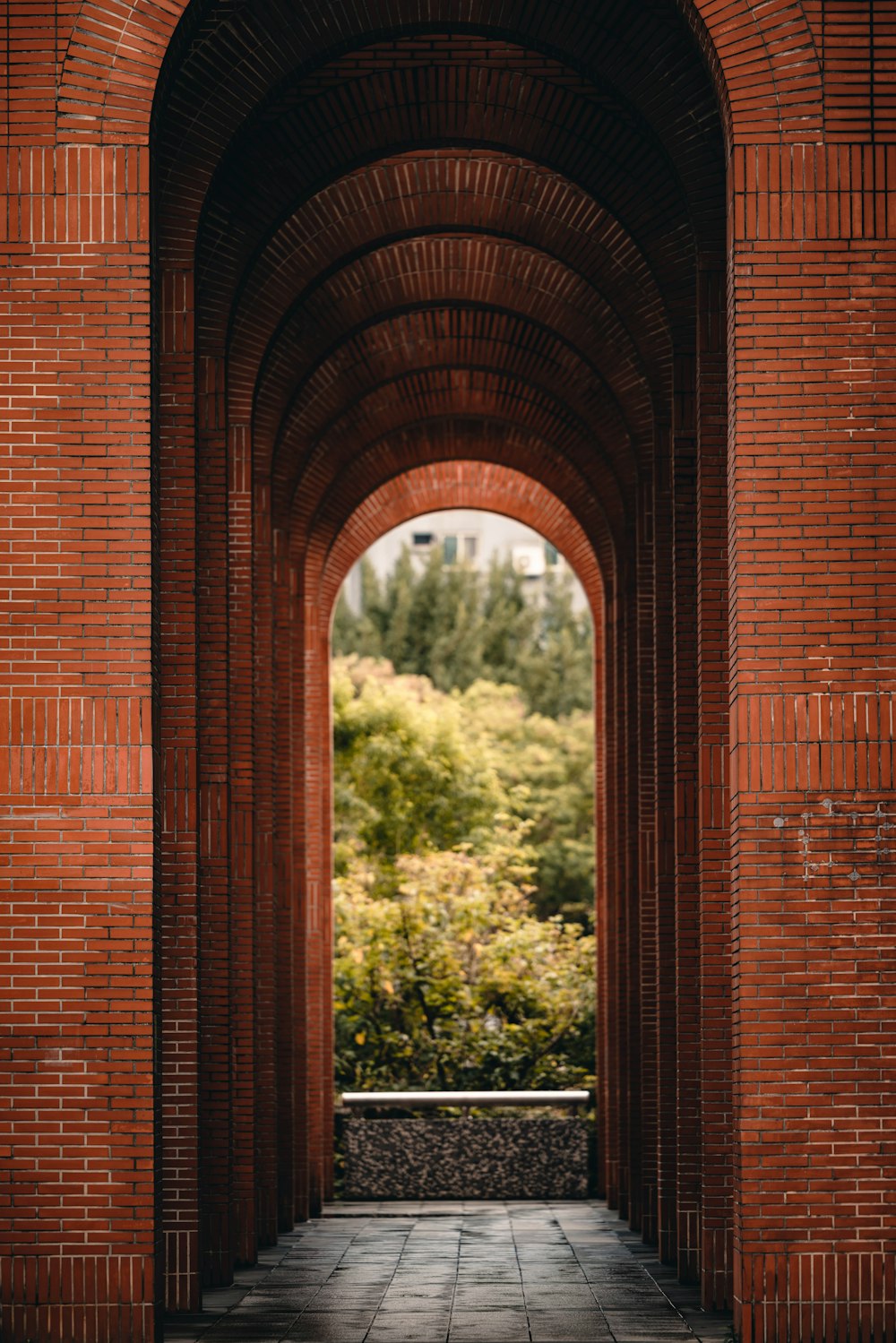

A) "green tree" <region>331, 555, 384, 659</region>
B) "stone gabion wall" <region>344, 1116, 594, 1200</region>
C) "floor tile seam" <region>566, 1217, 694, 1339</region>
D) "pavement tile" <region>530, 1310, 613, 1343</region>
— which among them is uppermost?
"green tree" <region>331, 555, 384, 659</region>

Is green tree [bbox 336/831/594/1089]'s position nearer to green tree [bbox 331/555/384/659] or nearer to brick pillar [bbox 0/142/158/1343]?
brick pillar [bbox 0/142/158/1343]

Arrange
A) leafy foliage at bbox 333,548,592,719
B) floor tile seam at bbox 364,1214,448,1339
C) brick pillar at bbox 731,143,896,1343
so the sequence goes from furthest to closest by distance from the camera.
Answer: leafy foliage at bbox 333,548,592,719
floor tile seam at bbox 364,1214,448,1339
brick pillar at bbox 731,143,896,1343

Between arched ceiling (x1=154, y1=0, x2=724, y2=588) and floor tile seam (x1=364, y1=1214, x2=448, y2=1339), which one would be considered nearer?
floor tile seam (x1=364, y1=1214, x2=448, y2=1339)

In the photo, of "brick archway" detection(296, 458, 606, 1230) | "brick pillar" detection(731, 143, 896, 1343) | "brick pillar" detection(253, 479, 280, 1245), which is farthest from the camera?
"brick archway" detection(296, 458, 606, 1230)

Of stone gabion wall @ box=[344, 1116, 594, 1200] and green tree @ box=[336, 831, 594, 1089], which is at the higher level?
green tree @ box=[336, 831, 594, 1089]

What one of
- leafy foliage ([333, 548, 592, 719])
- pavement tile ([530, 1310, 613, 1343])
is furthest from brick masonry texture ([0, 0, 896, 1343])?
leafy foliage ([333, 548, 592, 719])

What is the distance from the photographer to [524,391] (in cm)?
2202

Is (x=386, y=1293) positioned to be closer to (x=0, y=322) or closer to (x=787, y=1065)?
(x=787, y=1065)

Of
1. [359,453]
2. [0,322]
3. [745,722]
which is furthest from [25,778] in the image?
[359,453]

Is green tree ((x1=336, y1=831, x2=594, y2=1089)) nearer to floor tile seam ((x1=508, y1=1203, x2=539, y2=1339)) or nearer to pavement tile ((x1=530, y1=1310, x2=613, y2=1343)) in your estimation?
floor tile seam ((x1=508, y1=1203, x2=539, y2=1339))

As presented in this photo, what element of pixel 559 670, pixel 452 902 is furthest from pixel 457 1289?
pixel 559 670

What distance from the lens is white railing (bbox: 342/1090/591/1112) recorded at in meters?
22.7

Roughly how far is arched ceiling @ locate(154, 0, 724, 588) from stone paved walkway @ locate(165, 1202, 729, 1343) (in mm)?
6458

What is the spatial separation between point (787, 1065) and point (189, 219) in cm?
652
